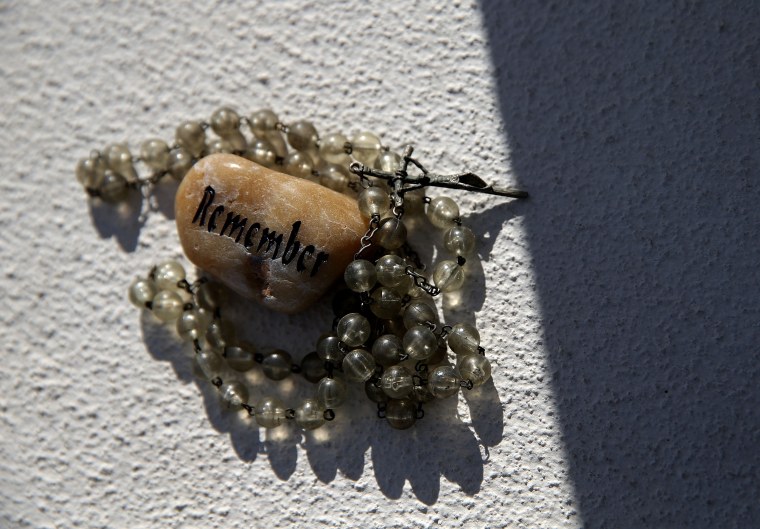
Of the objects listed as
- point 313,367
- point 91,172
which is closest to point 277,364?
point 313,367

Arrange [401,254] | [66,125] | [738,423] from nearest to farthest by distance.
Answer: [738,423], [401,254], [66,125]

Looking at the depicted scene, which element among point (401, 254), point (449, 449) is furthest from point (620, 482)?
point (401, 254)

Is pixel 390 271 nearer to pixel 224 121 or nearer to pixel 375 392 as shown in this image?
pixel 375 392

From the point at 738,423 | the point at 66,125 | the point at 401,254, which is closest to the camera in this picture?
the point at 738,423

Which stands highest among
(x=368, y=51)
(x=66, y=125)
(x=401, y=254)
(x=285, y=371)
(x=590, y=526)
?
(x=368, y=51)

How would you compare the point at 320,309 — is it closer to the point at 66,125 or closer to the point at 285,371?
the point at 285,371

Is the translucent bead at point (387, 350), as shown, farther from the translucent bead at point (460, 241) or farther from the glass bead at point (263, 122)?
the glass bead at point (263, 122)
